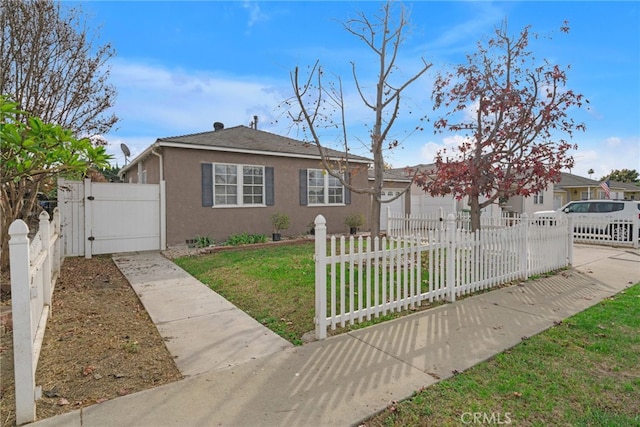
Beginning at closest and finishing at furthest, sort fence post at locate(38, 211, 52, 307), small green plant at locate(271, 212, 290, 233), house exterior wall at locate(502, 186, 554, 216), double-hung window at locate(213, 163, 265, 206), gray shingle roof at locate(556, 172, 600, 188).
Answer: fence post at locate(38, 211, 52, 307)
double-hung window at locate(213, 163, 265, 206)
small green plant at locate(271, 212, 290, 233)
house exterior wall at locate(502, 186, 554, 216)
gray shingle roof at locate(556, 172, 600, 188)

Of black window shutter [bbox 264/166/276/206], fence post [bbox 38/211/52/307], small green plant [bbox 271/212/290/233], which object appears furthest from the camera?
black window shutter [bbox 264/166/276/206]

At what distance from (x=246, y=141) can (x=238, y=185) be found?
71.1 inches

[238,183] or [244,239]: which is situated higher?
[238,183]

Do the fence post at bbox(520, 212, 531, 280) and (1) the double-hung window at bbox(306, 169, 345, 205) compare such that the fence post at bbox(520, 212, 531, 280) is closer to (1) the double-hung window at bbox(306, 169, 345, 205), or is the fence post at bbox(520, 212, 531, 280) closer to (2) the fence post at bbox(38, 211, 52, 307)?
(1) the double-hung window at bbox(306, 169, 345, 205)

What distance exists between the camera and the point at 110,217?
9180 millimetres

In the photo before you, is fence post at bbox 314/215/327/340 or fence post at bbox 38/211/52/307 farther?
fence post at bbox 38/211/52/307

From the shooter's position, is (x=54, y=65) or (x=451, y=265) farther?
(x=54, y=65)

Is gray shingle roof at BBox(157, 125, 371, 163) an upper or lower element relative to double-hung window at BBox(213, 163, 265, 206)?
upper

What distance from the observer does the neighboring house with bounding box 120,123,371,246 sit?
1021 cm

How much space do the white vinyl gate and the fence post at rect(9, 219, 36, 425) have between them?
7.45 metres

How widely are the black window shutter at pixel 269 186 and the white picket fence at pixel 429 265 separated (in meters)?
6.33

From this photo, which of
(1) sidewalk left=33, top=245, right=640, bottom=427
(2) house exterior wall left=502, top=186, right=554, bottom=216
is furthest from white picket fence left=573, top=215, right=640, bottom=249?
(2) house exterior wall left=502, top=186, right=554, bottom=216

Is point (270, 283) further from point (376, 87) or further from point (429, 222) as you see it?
point (429, 222)

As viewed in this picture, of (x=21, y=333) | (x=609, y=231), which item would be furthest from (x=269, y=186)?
(x=609, y=231)
